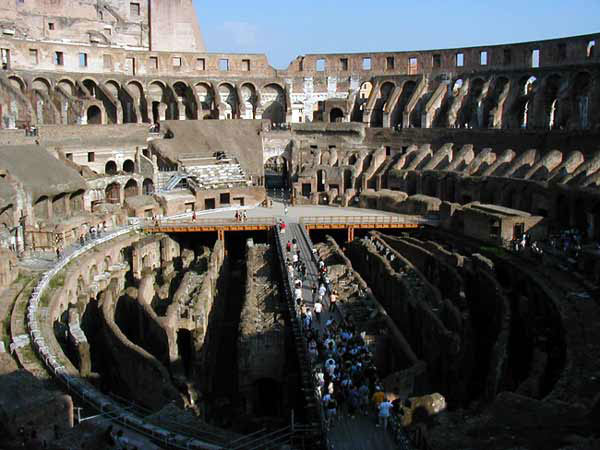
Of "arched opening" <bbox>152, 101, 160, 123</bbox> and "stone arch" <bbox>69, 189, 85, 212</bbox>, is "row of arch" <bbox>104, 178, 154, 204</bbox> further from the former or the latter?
"arched opening" <bbox>152, 101, 160, 123</bbox>

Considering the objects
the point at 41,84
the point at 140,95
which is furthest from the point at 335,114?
the point at 41,84

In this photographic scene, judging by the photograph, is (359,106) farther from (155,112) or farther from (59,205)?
(59,205)

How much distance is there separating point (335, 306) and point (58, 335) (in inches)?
367

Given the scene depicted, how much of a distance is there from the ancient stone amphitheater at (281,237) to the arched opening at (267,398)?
7cm

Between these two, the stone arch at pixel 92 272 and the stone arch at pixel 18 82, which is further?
the stone arch at pixel 18 82

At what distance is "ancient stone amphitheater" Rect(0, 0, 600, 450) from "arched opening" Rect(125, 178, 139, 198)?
16.7 inches

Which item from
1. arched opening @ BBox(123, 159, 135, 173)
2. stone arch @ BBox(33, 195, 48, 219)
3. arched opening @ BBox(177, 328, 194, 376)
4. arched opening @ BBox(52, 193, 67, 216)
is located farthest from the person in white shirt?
arched opening @ BBox(123, 159, 135, 173)

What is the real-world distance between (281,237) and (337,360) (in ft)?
53.9

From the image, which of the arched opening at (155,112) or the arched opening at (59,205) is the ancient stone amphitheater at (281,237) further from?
the arched opening at (155,112)

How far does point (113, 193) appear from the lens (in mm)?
42188

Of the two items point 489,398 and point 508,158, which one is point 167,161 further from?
point 489,398

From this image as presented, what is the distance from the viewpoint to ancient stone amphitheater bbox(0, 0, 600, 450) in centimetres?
1542

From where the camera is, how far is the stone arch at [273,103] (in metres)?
57.4

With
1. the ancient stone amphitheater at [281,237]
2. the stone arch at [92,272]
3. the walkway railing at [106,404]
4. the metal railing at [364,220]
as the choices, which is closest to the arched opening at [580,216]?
the ancient stone amphitheater at [281,237]
